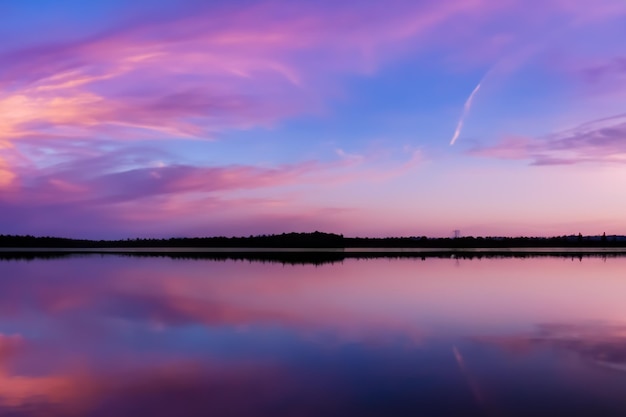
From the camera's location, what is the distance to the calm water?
970 centimetres

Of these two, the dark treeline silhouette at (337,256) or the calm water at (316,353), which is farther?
the dark treeline silhouette at (337,256)

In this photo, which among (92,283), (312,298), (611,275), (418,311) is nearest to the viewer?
(418,311)

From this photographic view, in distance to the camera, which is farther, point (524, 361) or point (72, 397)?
point (524, 361)

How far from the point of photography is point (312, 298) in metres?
24.7

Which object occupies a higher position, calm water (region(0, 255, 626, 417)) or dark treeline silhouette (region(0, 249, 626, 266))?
dark treeline silhouette (region(0, 249, 626, 266))

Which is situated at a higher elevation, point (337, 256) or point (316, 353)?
point (337, 256)

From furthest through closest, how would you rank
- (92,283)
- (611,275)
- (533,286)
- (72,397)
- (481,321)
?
(611,275)
(92,283)
(533,286)
(481,321)
(72,397)

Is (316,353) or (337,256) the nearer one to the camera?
(316,353)

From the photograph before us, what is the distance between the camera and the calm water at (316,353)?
970 centimetres

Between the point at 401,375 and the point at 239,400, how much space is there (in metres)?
3.43

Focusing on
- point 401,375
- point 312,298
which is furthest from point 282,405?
point 312,298

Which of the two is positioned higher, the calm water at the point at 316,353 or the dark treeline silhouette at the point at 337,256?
the dark treeline silhouette at the point at 337,256

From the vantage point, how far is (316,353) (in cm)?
1368

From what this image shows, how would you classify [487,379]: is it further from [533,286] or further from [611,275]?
[611,275]
